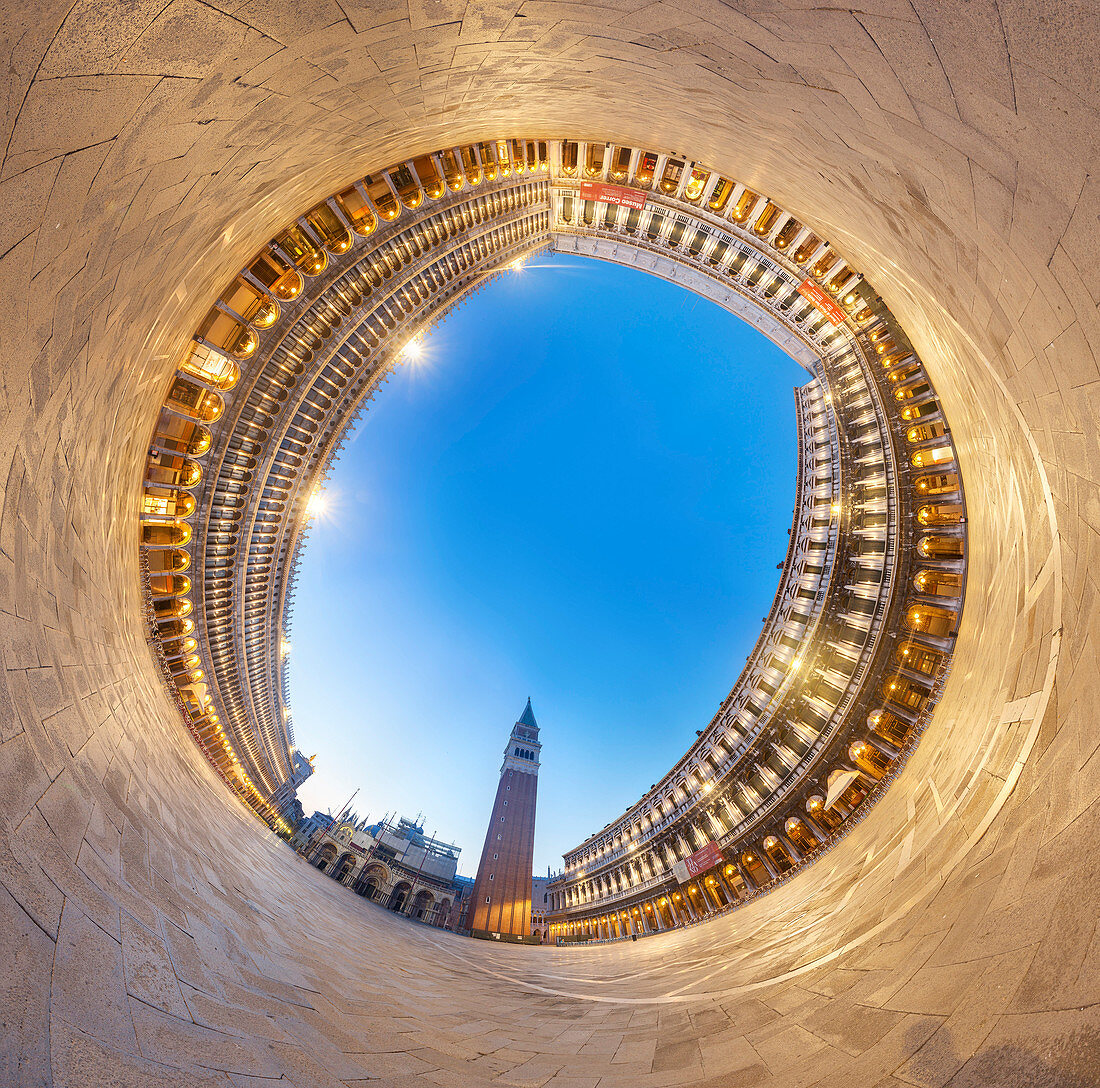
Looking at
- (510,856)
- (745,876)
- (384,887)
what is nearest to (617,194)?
(745,876)

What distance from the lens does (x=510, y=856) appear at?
61.8 meters

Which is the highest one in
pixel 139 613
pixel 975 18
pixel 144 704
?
pixel 975 18

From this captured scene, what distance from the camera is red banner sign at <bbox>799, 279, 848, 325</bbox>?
26547 mm

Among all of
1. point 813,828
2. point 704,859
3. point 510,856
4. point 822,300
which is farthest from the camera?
point 510,856

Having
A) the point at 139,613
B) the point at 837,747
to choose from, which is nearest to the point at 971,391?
the point at 837,747

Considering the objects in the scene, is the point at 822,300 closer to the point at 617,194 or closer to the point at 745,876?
the point at 617,194

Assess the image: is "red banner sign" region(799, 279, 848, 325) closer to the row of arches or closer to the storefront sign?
the storefront sign

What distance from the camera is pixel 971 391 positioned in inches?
396

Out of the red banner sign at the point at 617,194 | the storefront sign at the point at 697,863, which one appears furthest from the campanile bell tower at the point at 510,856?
the red banner sign at the point at 617,194

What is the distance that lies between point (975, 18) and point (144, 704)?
1979 centimetres

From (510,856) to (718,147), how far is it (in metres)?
77.4

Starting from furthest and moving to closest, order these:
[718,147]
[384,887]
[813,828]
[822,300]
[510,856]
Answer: [510,856] < [384,887] < [822,300] < [813,828] < [718,147]

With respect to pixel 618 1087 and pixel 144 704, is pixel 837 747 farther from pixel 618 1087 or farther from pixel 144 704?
pixel 144 704

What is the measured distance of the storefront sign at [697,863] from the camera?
3014 cm
